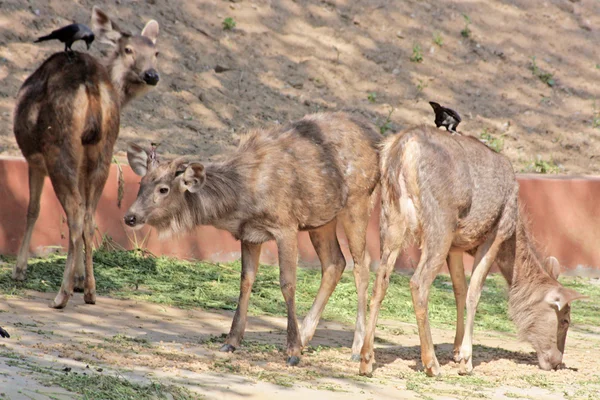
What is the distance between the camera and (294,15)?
625 inches

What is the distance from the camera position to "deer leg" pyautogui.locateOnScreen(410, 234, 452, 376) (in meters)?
7.33

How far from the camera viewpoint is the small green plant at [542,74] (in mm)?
15894

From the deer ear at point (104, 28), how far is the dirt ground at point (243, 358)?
294 centimetres

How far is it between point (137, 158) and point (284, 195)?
124 centimetres

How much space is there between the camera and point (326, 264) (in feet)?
28.1

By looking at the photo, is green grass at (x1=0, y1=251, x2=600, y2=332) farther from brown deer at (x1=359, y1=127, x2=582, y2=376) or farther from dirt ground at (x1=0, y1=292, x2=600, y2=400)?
brown deer at (x1=359, y1=127, x2=582, y2=376)

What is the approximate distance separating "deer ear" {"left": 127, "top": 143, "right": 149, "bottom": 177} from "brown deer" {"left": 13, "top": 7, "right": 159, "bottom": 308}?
37.0 inches

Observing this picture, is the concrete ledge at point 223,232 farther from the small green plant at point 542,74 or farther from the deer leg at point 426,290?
the small green plant at point 542,74

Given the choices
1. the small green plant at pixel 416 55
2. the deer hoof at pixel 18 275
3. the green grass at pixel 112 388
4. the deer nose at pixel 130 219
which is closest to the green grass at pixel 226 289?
the deer hoof at pixel 18 275

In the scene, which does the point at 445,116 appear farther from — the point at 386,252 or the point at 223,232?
the point at 223,232

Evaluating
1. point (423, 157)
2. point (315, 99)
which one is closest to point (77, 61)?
point (423, 157)

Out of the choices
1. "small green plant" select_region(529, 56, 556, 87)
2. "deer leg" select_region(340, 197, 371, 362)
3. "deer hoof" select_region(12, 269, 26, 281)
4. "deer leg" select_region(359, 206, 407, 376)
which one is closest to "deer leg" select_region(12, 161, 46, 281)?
"deer hoof" select_region(12, 269, 26, 281)

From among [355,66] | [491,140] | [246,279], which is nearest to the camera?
[246,279]

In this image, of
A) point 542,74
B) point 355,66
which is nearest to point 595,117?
point 542,74
